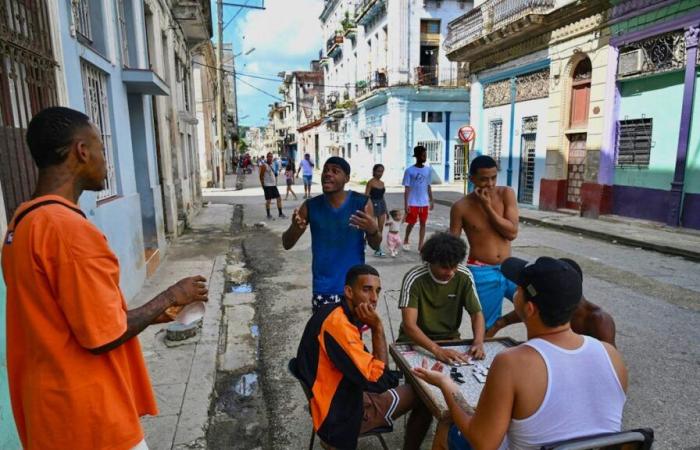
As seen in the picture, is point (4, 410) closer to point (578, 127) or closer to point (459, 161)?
point (578, 127)

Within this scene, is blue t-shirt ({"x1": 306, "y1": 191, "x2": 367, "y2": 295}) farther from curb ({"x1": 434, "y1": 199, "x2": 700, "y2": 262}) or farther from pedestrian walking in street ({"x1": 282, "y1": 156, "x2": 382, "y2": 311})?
curb ({"x1": 434, "y1": 199, "x2": 700, "y2": 262})

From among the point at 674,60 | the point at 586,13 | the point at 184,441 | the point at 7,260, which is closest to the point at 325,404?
the point at 184,441

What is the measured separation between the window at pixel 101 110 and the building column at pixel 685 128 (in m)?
10.3

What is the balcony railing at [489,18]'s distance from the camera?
1255 cm

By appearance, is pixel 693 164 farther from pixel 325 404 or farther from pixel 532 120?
pixel 325 404

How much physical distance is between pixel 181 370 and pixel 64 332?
2.50 meters

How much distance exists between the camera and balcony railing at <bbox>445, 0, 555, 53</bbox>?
12.5 m

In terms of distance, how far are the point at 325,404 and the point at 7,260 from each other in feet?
4.67

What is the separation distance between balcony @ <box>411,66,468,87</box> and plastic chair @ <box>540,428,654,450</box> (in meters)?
23.2

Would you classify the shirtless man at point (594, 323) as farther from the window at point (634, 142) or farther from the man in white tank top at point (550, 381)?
the window at point (634, 142)

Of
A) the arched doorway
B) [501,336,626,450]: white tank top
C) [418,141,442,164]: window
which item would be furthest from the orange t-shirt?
[418,141,442,164]: window

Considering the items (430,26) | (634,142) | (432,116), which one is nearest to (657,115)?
(634,142)

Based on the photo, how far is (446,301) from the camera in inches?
112

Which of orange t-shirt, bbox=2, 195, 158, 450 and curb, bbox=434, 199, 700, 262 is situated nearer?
orange t-shirt, bbox=2, 195, 158, 450
